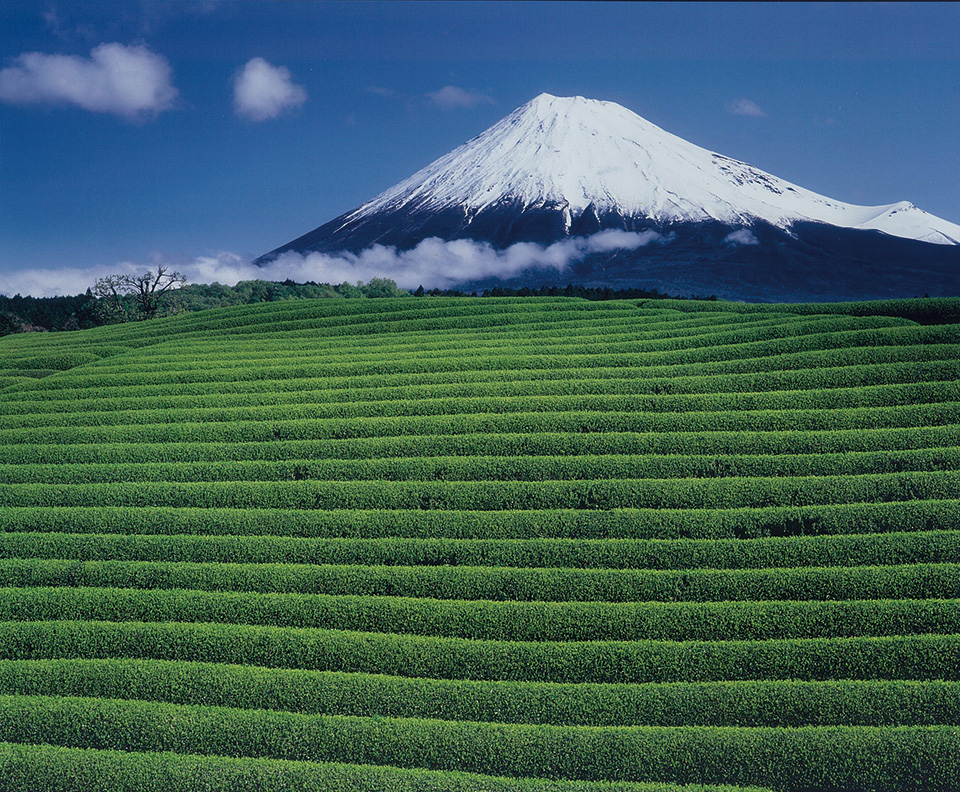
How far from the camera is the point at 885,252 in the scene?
6531 inches

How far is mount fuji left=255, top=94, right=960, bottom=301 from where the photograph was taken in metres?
148

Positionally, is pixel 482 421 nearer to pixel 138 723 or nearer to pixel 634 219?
pixel 138 723

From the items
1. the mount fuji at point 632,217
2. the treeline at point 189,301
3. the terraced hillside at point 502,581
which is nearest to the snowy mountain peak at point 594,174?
the mount fuji at point 632,217

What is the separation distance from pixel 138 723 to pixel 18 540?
5.82 meters

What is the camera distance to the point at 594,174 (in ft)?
576

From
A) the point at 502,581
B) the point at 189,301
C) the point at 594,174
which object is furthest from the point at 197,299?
the point at 594,174

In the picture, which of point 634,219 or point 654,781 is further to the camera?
point 634,219

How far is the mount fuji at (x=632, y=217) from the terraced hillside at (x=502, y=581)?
129622 mm

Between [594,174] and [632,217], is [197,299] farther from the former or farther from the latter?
[594,174]

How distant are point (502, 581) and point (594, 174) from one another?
590 feet

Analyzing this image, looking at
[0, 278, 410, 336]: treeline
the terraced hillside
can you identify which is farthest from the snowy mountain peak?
the terraced hillside

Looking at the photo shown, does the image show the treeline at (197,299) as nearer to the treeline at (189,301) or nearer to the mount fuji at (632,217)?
the treeline at (189,301)

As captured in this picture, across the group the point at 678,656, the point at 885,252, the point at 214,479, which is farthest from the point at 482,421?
the point at 885,252

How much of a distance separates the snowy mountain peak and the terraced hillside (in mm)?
150801
